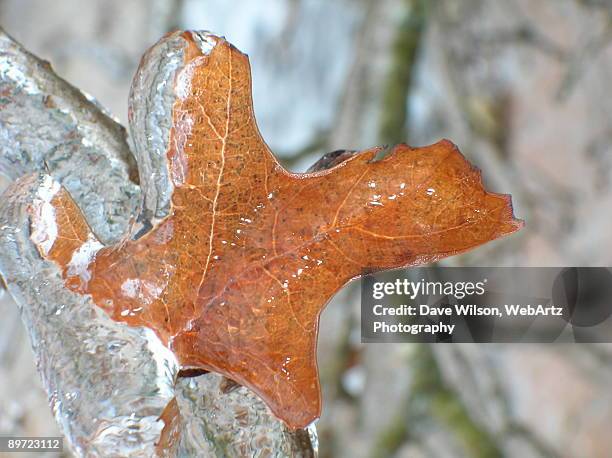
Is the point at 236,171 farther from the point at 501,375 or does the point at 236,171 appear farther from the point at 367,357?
the point at 501,375

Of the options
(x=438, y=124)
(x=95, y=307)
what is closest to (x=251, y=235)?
(x=95, y=307)

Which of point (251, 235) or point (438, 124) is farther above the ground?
point (438, 124)

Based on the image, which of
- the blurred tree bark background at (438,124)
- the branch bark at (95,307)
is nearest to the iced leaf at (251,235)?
the branch bark at (95,307)

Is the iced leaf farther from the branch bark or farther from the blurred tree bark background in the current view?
the blurred tree bark background

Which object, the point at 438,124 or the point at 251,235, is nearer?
the point at 251,235

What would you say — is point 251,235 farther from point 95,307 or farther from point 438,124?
point 438,124
